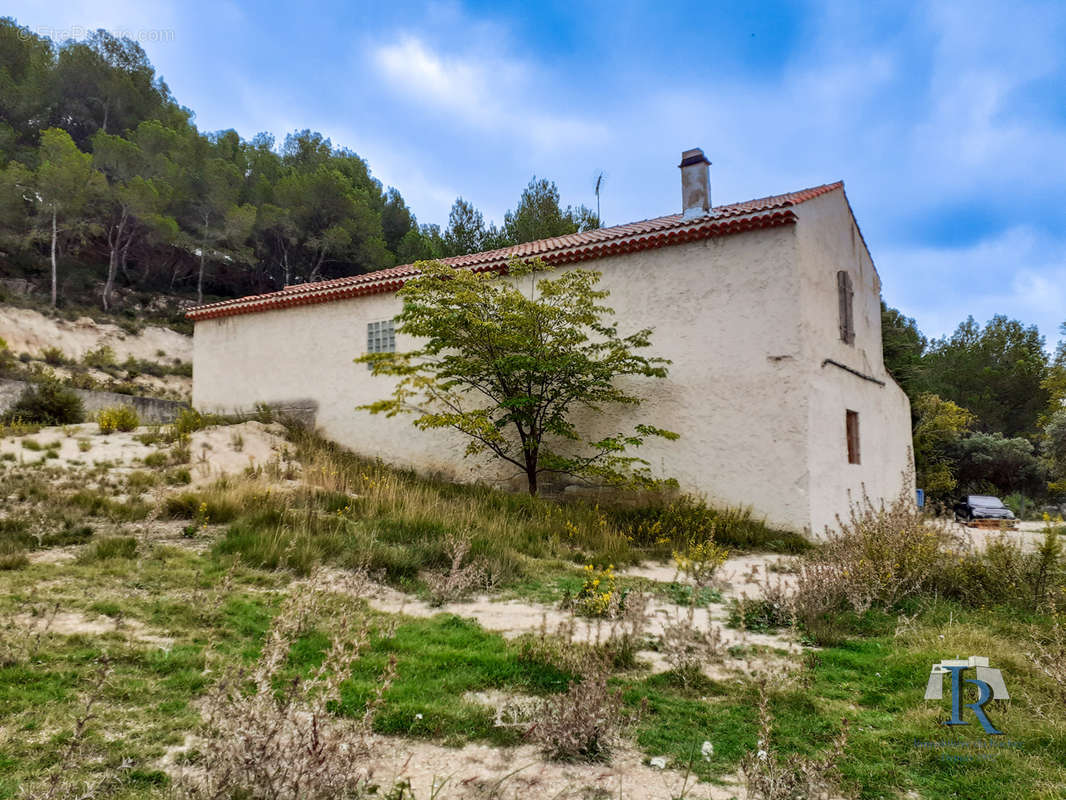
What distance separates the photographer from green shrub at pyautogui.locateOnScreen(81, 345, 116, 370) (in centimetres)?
2247

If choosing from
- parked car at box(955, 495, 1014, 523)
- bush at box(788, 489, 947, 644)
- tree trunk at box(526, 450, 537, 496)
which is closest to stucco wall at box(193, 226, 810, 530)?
tree trunk at box(526, 450, 537, 496)

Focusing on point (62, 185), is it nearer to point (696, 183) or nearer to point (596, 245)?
point (596, 245)

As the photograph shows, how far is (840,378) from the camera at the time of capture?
11.2m

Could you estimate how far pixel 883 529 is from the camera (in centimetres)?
591

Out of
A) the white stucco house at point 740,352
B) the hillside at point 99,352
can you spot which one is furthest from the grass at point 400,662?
the hillside at point 99,352

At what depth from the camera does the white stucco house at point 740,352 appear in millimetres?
9984

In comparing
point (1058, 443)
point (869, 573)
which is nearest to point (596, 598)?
point (869, 573)

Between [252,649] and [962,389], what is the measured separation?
148 ft

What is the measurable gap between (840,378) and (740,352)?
2.28m

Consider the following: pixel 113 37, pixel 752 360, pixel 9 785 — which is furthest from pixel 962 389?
pixel 113 37

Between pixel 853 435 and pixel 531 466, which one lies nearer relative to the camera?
pixel 531 466

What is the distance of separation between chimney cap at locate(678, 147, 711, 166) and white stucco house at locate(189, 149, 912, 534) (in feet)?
0.15

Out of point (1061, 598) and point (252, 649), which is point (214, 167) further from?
point (1061, 598)

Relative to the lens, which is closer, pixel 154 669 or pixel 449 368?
pixel 154 669
